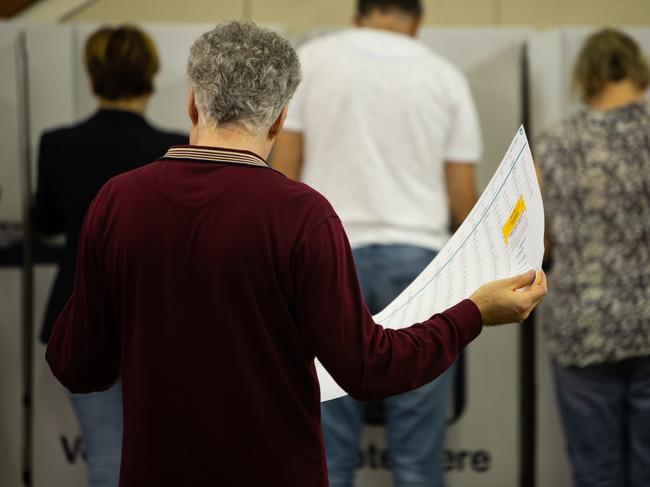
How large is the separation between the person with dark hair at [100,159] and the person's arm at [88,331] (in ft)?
3.28

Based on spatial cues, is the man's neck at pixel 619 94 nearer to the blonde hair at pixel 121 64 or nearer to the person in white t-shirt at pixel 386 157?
the person in white t-shirt at pixel 386 157

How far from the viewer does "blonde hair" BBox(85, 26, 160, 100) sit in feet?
8.30

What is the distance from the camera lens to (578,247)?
2.62m

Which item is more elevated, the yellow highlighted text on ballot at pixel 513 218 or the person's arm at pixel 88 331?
the yellow highlighted text on ballot at pixel 513 218

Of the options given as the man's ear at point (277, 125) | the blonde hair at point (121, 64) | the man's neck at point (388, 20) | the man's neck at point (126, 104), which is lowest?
the man's ear at point (277, 125)

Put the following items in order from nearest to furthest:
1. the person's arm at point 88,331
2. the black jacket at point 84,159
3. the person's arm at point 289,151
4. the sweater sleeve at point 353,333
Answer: the sweater sleeve at point 353,333 < the person's arm at point 88,331 < the black jacket at point 84,159 < the person's arm at point 289,151

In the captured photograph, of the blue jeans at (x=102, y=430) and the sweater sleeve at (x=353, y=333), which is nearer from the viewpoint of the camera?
the sweater sleeve at (x=353, y=333)

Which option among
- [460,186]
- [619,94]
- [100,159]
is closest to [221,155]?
[100,159]

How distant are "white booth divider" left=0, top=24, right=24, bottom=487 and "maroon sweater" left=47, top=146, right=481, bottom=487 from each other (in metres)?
1.87

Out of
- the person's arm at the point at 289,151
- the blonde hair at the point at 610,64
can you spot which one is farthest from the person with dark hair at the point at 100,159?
the blonde hair at the point at 610,64

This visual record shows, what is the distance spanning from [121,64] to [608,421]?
1560 mm

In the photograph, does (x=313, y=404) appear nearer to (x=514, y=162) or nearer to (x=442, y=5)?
(x=514, y=162)

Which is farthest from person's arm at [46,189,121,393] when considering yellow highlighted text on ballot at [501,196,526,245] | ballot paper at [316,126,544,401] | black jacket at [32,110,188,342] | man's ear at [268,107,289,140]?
black jacket at [32,110,188,342]

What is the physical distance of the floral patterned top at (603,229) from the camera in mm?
2557
